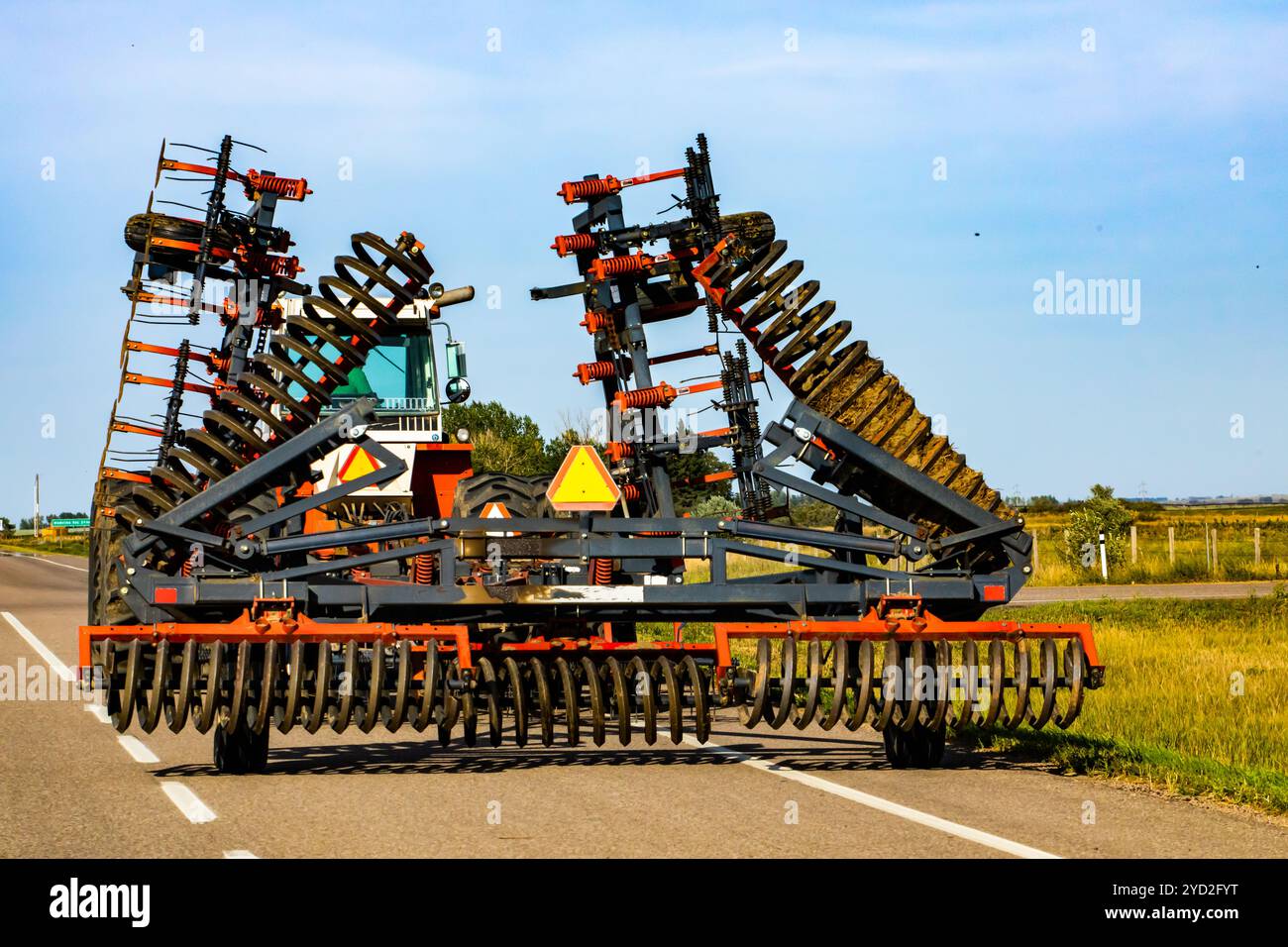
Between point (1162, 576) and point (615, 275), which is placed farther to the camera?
point (1162, 576)

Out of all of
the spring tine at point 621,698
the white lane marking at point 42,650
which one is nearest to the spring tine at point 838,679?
the spring tine at point 621,698

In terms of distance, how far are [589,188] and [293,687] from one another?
21.4ft

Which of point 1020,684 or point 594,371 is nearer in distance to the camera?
point 1020,684

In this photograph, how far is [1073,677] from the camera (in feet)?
32.5

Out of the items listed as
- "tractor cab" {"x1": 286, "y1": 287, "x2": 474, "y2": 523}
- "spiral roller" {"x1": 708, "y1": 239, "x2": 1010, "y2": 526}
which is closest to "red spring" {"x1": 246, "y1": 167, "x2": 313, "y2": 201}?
"tractor cab" {"x1": 286, "y1": 287, "x2": 474, "y2": 523}

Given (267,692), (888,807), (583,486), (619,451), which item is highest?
(619,451)

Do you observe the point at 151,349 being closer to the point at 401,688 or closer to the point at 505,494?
the point at 505,494

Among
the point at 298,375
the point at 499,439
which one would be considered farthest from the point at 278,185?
the point at 499,439
